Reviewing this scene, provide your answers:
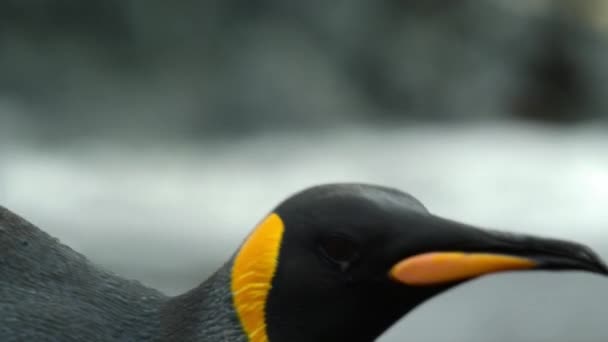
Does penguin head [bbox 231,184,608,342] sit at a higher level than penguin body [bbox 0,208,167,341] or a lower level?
lower

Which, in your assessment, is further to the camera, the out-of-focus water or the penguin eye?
the out-of-focus water

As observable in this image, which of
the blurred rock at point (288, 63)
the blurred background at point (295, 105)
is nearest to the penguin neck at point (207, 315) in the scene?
the blurred background at point (295, 105)

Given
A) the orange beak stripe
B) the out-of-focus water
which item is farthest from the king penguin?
the out-of-focus water

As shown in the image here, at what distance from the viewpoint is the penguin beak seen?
1.52 meters

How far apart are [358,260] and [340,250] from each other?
26mm

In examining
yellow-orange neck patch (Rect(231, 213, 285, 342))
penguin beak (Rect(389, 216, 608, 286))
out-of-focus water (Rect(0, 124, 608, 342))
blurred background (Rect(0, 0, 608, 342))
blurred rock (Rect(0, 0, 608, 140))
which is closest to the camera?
penguin beak (Rect(389, 216, 608, 286))

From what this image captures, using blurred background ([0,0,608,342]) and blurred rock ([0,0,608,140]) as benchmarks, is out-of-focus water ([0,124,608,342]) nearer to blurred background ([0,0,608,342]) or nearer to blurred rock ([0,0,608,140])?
blurred background ([0,0,608,342])

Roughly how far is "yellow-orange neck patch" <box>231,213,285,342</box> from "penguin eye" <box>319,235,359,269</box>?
2.6 inches

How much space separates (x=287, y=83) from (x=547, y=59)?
65.6 inches

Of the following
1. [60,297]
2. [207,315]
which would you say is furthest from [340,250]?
[60,297]

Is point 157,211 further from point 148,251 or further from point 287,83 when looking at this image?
point 287,83

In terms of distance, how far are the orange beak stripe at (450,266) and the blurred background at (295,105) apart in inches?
206

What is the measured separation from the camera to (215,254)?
6.21 metres

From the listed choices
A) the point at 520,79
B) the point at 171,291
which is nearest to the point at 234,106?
the point at 520,79
